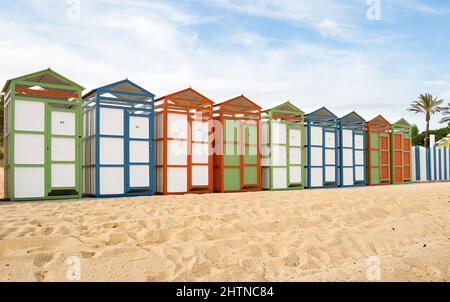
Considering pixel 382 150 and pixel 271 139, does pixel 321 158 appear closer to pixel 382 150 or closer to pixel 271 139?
pixel 271 139

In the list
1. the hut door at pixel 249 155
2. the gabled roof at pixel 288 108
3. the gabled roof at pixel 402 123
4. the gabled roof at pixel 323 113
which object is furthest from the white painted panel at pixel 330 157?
the gabled roof at pixel 402 123

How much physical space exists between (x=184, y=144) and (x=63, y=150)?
10.6 ft

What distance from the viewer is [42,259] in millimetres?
4086

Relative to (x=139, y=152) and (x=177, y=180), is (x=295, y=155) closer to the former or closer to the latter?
(x=177, y=180)

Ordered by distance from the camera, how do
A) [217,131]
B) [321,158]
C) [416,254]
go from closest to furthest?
[416,254] < [217,131] < [321,158]

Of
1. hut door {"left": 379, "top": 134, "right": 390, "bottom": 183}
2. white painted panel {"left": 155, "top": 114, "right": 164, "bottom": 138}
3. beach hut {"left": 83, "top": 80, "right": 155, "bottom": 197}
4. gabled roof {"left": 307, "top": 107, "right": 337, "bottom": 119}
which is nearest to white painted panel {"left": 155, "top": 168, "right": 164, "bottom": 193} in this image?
beach hut {"left": 83, "top": 80, "right": 155, "bottom": 197}

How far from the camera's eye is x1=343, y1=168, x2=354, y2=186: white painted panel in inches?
610

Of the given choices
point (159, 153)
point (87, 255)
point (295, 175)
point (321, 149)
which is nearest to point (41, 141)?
point (159, 153)

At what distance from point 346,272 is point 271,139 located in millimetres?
9431

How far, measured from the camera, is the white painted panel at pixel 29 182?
363 inches

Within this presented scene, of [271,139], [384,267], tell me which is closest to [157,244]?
[384,267]

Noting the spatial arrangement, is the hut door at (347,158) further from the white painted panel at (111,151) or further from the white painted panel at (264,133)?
the white painted panel at (111,151)

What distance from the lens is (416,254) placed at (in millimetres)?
4293

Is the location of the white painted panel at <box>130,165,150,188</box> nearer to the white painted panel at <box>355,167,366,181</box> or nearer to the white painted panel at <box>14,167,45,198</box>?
the white painted panel at <box>14,167,45,198</box>
